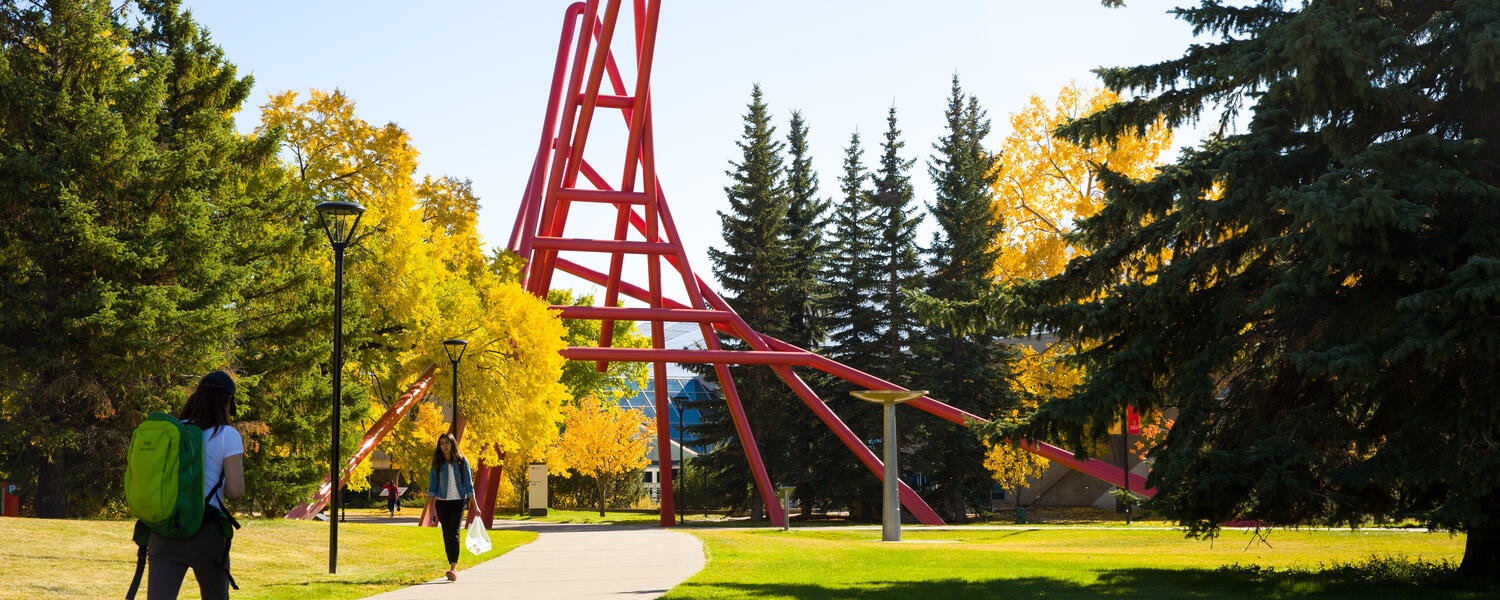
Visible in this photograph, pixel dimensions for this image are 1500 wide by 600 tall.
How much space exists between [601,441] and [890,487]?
25628mm

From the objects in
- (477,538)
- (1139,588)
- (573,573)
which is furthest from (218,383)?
(1139,588)

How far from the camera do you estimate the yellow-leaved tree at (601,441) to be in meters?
48.1

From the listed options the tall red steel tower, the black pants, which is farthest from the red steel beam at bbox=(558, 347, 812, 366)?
the black pants

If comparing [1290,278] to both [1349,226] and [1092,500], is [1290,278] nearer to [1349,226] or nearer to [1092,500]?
[1349,226]

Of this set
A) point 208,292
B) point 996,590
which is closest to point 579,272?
point 208,292

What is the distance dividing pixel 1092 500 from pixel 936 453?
28.4 feet

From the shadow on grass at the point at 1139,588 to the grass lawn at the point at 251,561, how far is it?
11.5 ft

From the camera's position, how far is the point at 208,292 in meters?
20.2

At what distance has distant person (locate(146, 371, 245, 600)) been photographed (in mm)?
6031

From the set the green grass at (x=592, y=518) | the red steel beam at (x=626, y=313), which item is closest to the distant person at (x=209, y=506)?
the red steel beam at (x=626, y=313)

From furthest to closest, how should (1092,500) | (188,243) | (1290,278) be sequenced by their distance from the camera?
(1092,500) → (188,243) → (1290,278)

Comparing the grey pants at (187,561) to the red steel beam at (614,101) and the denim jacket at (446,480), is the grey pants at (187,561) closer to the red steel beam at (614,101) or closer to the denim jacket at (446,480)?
the denim jacket at (446,480)

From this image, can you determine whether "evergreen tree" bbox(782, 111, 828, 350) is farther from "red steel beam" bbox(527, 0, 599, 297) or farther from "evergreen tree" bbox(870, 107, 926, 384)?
"red steel beam" bbox(527, 0, 599, 297)

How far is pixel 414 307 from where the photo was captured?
26.8m
